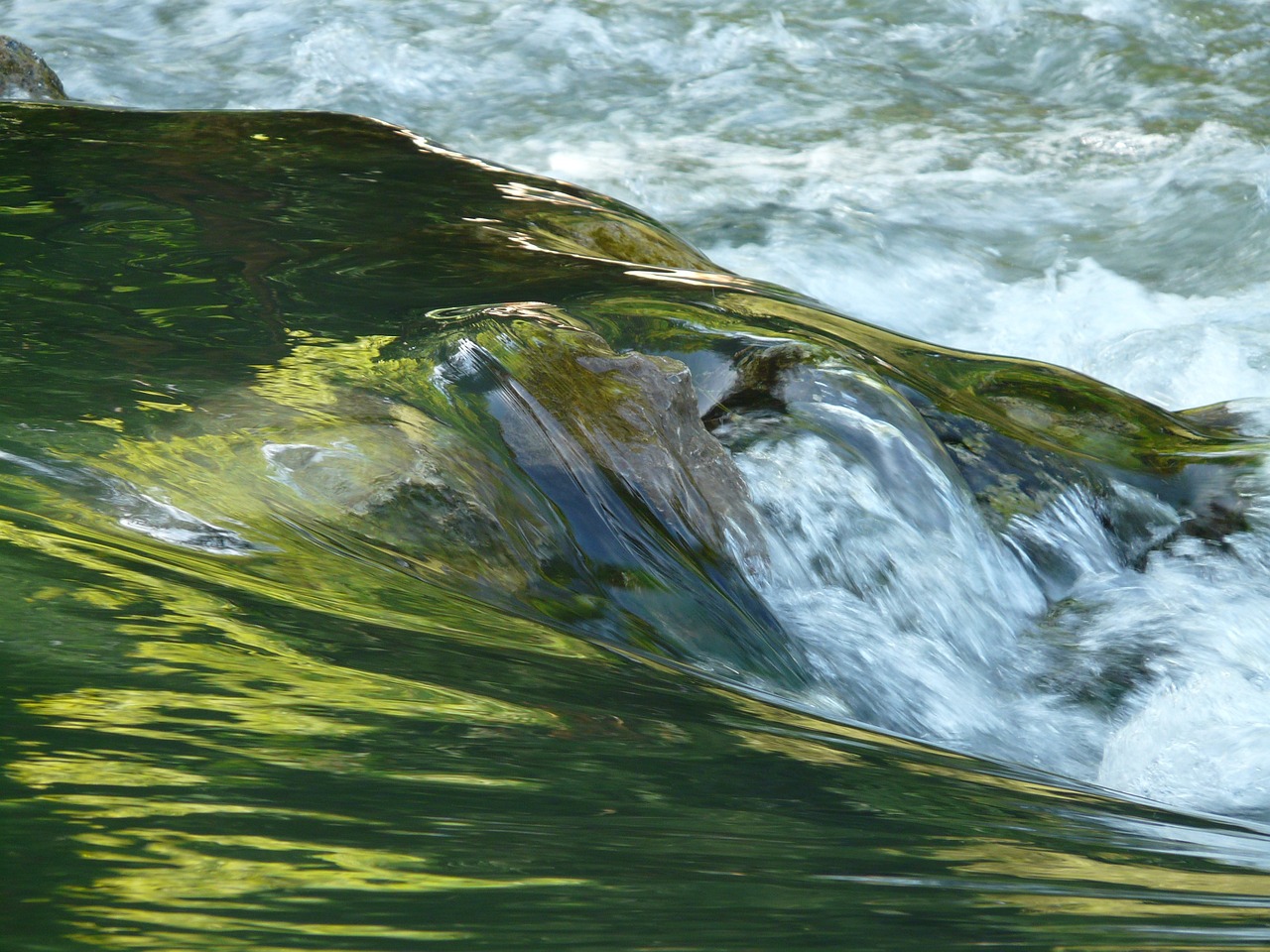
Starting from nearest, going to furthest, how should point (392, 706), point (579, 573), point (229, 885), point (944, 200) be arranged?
point (229, 885) → point (392, 706) → point (579, 573) → point (944, 200)

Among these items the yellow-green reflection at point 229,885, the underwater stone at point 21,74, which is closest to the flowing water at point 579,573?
the yellow-green reflection at point 229,885

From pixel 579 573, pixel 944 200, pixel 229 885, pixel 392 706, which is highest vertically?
pixel 944 200

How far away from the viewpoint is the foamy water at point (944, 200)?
306cm

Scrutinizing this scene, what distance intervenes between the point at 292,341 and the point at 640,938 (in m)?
2.20

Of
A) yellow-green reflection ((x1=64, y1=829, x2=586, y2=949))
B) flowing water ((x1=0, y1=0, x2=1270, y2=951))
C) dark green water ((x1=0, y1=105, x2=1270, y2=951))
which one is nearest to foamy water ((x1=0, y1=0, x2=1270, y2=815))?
flowing water ((x1=0, y1=0, x2=1270, y2=951))

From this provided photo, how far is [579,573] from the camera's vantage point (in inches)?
97.6

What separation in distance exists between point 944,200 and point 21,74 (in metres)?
4.94

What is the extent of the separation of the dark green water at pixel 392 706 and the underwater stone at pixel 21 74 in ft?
9.71

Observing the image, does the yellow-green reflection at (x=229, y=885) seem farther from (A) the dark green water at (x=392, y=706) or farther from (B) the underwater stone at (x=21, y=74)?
(B) the underwater stone at (x=21, y=74)

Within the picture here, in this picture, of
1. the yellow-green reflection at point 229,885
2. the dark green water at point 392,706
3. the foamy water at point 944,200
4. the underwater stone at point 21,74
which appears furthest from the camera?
the underwater stone at point 21,74

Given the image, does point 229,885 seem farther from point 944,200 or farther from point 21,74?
point 944,200

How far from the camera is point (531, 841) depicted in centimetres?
123

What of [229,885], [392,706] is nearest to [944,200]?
[392,706]

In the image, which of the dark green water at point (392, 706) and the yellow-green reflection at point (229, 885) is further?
the dark green water at point (392, 706)
